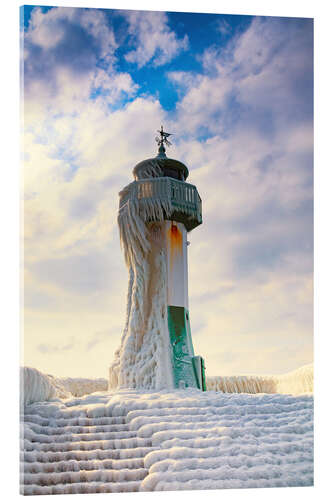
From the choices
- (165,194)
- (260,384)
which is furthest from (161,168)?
(260,384)

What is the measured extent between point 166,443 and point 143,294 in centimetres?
368

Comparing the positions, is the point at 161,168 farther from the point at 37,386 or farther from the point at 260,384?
the point at 260,384

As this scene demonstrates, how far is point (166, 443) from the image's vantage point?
7.18 metres

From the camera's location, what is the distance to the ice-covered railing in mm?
10469

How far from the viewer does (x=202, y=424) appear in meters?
7.52

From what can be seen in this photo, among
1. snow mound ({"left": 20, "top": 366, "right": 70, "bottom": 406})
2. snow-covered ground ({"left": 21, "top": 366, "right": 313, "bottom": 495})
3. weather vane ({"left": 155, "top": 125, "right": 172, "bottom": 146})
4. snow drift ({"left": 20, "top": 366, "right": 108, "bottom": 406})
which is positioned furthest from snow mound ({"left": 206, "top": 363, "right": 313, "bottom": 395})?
weather vane ({"left": 155, "top": 125, "right": 172, "bottom": 146})

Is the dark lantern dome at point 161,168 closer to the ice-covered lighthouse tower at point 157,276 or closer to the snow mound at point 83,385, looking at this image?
the ice-covered lighthouse tower at point 157,276

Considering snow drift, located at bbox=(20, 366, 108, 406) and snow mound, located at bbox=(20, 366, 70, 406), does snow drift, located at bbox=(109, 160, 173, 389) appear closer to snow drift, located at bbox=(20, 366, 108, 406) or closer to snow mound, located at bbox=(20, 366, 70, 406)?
snow drift, located at bbox=(20, 366, 108, 406)

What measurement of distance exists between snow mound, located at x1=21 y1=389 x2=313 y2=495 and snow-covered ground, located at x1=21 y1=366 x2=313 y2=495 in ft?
0.04

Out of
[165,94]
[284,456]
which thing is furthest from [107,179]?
[284,456]

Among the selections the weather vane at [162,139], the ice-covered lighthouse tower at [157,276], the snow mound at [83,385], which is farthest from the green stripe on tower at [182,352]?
the weather vane at [162,139]

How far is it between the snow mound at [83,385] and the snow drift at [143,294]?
121 centimetres

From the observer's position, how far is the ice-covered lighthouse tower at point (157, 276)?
10.1 metres

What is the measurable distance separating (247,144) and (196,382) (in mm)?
4235
